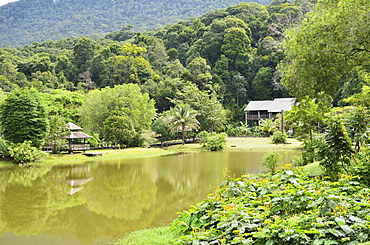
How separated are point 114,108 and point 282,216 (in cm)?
2719

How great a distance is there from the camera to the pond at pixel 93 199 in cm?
829

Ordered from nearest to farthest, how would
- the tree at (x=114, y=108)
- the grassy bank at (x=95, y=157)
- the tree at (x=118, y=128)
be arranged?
1. the grassy bank at (x=95, y=157)
2. the tree at (x=118, y=128)
3. the tree at (x=114, y=108)

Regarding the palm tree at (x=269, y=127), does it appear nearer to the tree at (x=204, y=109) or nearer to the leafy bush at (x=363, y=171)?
the tree at (x=204, y=109)

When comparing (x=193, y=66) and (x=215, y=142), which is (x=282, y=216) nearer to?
(x=215, y=142)

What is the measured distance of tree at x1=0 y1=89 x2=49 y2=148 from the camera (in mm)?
21984

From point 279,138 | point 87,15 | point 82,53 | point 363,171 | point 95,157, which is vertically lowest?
point 95,157

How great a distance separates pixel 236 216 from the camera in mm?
4902

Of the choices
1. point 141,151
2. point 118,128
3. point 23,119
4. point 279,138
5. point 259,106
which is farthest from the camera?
point 259,106

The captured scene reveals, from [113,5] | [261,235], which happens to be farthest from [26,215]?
[113,5]

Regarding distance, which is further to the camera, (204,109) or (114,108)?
(204,109)

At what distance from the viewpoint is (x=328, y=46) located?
32.3 feet

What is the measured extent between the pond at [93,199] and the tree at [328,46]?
15.4 feet

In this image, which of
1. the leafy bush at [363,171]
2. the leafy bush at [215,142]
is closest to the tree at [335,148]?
the leafy bush at [363,171]

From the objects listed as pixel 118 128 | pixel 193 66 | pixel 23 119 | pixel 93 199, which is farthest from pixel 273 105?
pixel 93 199
